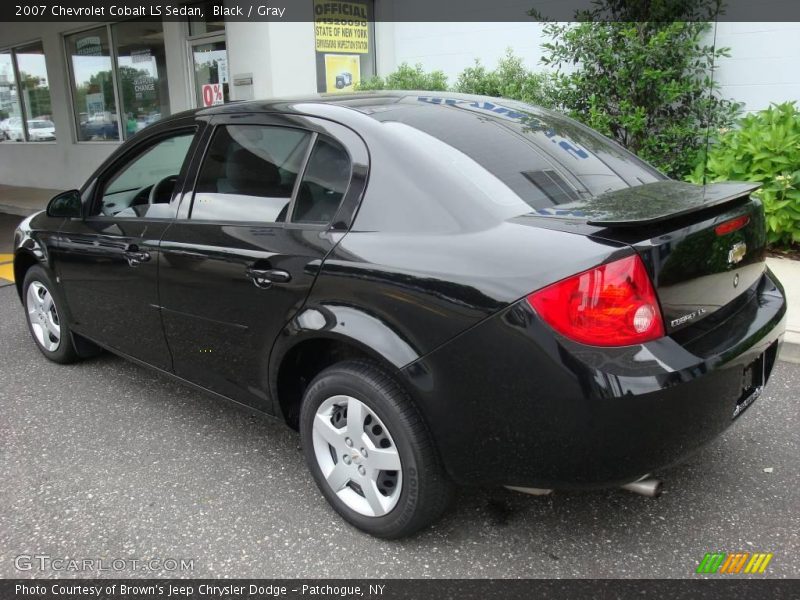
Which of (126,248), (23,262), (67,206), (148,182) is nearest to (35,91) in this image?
(23,262)

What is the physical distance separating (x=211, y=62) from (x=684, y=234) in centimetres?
962

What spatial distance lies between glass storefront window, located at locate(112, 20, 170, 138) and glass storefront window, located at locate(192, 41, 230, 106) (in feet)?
3.09

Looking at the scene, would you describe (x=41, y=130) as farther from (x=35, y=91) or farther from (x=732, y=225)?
(x=732, y=225)

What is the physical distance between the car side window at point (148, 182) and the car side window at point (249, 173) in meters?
0.25

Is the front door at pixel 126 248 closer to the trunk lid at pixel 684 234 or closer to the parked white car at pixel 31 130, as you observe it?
the trunk lid at pixel 684 234

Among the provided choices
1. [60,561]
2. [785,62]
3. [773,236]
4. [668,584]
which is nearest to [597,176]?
[668,584]

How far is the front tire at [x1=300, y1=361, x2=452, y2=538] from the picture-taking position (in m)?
2.40

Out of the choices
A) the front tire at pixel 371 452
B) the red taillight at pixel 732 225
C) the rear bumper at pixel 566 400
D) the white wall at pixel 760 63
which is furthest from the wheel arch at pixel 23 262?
the white wall at pixel 760 63

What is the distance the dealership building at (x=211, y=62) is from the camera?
720 centimetres

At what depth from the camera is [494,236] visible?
2.26 m

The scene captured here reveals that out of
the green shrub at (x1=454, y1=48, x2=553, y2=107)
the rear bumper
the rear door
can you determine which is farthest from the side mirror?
the green shrub at (x1=454, y1=48, x2=553, y2=107)

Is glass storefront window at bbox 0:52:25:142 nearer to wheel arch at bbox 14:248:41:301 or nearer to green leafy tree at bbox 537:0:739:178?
wheel arch at bbox 14:248:41:301

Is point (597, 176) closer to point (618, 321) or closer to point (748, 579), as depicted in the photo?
point (618, 321)

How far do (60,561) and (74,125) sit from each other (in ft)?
40.9
